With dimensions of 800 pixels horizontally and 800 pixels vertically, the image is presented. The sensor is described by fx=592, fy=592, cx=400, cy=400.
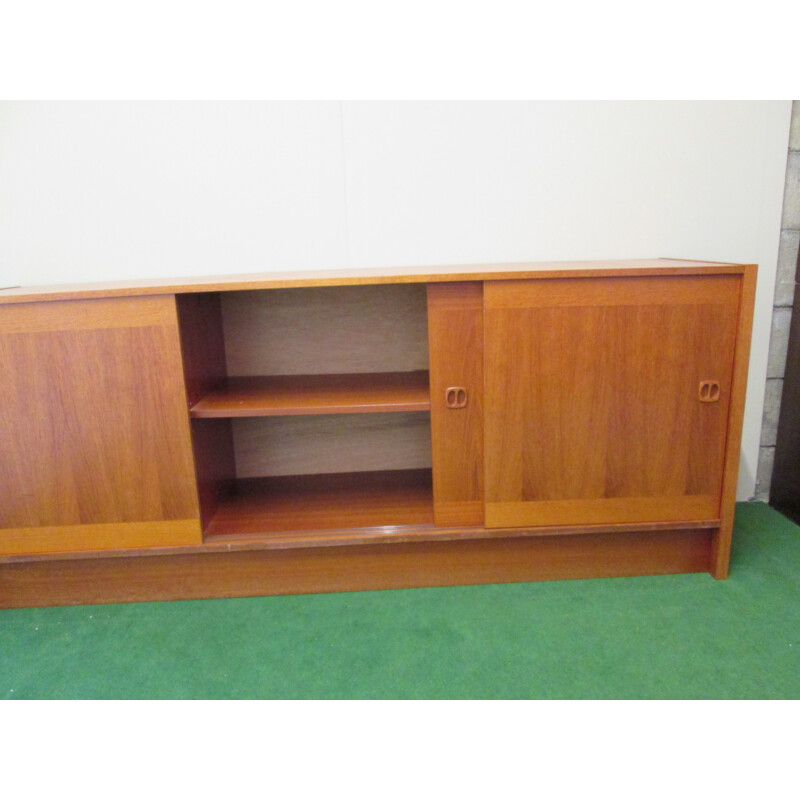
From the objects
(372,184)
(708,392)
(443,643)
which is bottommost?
(443,643)

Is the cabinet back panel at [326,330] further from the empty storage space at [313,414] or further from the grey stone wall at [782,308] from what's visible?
the grey stone wall at [782,308]

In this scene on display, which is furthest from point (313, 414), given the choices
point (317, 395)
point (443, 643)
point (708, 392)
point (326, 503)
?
point (708, 392)

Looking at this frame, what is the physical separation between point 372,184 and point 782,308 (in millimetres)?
1419

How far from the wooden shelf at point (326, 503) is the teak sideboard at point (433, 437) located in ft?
0.04

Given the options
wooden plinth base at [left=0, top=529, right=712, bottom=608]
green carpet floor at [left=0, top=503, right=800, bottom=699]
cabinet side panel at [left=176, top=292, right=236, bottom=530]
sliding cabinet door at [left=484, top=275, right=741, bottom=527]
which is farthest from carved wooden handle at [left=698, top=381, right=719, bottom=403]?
cabinet side panel at [left=176, top=292, right=236, bottom=530]

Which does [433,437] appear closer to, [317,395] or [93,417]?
[317,395]

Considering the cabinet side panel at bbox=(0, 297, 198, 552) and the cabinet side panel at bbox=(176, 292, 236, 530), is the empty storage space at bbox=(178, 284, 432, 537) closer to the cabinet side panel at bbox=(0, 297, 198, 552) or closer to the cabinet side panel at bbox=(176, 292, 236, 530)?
the cabinet side panel at bbox=(176, 292, 236, 530)

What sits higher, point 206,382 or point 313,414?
point 206,382

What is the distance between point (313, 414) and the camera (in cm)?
178

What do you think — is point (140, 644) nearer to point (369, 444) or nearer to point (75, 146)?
point (369, 444)

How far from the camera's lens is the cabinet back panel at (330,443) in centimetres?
203

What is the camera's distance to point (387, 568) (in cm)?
169

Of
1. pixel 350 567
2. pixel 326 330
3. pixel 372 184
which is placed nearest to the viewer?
pixel 350 567

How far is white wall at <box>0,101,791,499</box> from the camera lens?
5.89 feet
